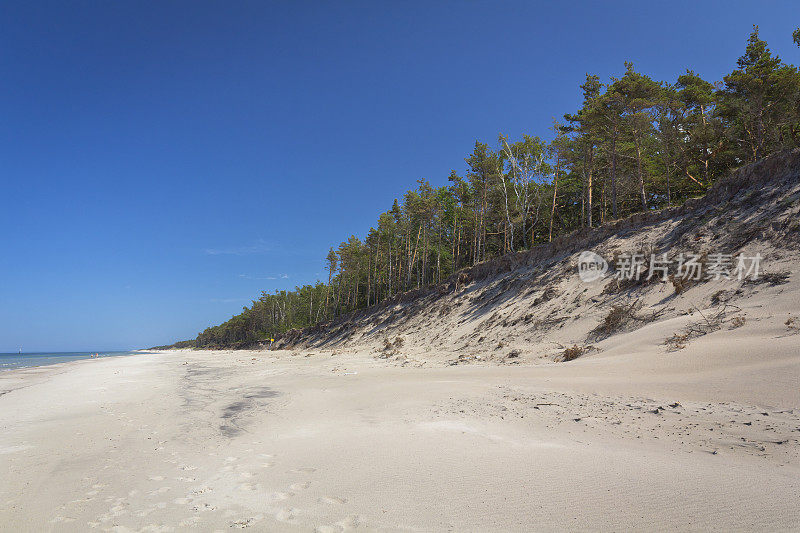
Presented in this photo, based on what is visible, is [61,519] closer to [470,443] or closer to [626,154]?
[470,443]

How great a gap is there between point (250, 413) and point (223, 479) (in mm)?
3256

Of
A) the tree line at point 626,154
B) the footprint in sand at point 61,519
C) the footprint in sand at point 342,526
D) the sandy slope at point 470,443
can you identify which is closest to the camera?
the footprint in sand at point 342,526

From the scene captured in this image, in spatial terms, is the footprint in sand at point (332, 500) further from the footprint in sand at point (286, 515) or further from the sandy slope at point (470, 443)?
the footprint in sand at point (286, 515)

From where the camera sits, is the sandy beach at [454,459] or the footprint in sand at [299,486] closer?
the sandy beach at [454,459]

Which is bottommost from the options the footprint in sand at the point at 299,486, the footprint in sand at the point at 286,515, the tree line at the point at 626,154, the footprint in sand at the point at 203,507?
the footprint in sand at the point at 203,507

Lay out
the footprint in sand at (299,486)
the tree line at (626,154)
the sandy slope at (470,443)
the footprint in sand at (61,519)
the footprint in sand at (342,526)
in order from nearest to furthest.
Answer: the footprint in sand at (342,526)
the sandy slope at (470,443)
the footprint in sand at (61,519)
the footprint in sand at (299,486)
the tree line at (626,154)

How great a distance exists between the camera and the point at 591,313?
1316cm

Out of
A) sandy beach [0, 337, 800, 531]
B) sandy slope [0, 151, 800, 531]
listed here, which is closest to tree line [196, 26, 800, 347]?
sandy slope [0, 151, 800, 531]

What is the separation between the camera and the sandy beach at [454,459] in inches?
103

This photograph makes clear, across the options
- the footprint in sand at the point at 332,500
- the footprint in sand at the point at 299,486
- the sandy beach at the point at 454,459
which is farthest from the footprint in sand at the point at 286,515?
the footprint in sand at the point at 299,486

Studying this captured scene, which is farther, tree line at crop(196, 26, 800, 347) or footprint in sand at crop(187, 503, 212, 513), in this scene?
tree line at crop(196, 26, 800, 347)

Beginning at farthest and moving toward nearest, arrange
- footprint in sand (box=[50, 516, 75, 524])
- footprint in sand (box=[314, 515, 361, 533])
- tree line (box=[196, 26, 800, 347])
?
tree line (box=[196, 26, 800, 347]), footprint in sand (box=[50, 516, 75, 524]), footprint in sand (box=[314, 515, 361, 533])

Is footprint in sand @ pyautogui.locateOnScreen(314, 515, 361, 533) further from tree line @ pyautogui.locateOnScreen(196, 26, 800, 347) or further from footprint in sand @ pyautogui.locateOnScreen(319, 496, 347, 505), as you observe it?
tree line @ pyautogui.locateOnScreen(196, 26, 800, 347)

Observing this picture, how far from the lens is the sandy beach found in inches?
103
